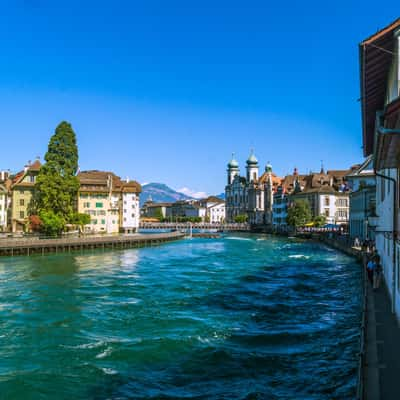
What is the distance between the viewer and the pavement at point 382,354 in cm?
944

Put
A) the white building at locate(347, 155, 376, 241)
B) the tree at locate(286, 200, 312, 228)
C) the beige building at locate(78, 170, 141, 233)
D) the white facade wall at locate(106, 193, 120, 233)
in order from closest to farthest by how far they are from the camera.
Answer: the white building at locate(347, 155, 376, 241), the beige building at locate(78, 170, 141, 233), the white facade wall at locate(106, 193, 120, 233), the tree at locate(286, 200, 312, 228)

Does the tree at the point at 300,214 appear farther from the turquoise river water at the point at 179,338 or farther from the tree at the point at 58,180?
the turquoise river water at the point at 179,338

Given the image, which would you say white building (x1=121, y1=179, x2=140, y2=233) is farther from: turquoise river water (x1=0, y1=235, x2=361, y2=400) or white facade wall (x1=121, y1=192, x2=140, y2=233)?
turquoise river water (x1=0, y1=235, x2=361, y2=400)

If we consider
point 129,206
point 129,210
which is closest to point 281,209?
point 129,210

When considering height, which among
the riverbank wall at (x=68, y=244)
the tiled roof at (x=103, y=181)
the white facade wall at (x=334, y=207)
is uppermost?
the tiled roof at (x=103, y=181)

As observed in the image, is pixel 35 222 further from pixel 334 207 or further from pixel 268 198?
pixel 268 198

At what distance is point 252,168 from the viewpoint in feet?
623

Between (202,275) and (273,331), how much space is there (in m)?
18.8

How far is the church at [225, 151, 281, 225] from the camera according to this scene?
161 m

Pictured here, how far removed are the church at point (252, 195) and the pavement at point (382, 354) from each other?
135363mm

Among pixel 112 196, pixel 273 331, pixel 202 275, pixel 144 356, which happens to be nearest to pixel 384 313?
pixel 273 331

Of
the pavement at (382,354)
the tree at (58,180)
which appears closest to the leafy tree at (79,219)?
the tree at (58,180)

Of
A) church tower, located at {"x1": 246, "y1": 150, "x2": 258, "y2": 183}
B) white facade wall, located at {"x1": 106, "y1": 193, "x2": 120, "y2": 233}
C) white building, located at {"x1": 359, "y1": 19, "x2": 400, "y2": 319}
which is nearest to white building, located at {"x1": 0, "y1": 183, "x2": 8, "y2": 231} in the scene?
white facade wall, located at {"x1": 106, "y1": 193, "x2": 120, "y2": 233}

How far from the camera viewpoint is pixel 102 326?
765 inches
